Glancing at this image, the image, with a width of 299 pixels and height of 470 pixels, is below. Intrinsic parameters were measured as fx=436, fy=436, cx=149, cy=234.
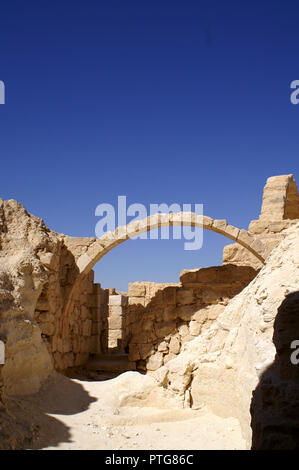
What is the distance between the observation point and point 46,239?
6.70 meters

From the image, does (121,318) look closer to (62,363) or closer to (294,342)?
(62,363)

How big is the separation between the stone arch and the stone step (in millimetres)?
2427

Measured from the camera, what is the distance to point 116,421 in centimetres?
416

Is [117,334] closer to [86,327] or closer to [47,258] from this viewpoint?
[86,327]

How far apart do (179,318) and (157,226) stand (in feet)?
7.57

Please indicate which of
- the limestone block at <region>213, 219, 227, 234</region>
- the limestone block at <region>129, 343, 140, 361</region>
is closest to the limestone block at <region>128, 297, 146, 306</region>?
the limestone block at <region>129, 343, 140, 361</region>

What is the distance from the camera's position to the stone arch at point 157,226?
8.45 meters

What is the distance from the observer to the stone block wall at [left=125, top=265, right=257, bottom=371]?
943 cm

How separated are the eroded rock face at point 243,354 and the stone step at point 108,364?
4904mm

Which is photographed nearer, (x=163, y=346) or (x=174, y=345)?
(x=174, y=345)

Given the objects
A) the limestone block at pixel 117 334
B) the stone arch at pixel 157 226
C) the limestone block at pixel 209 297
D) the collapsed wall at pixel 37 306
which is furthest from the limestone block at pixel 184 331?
the limestone block at pixel 117 334

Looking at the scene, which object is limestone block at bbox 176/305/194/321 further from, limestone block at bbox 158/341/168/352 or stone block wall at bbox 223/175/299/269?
stone block wall at bbox 223/175/299/269

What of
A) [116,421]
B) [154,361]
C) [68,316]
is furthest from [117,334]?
[116,421]
